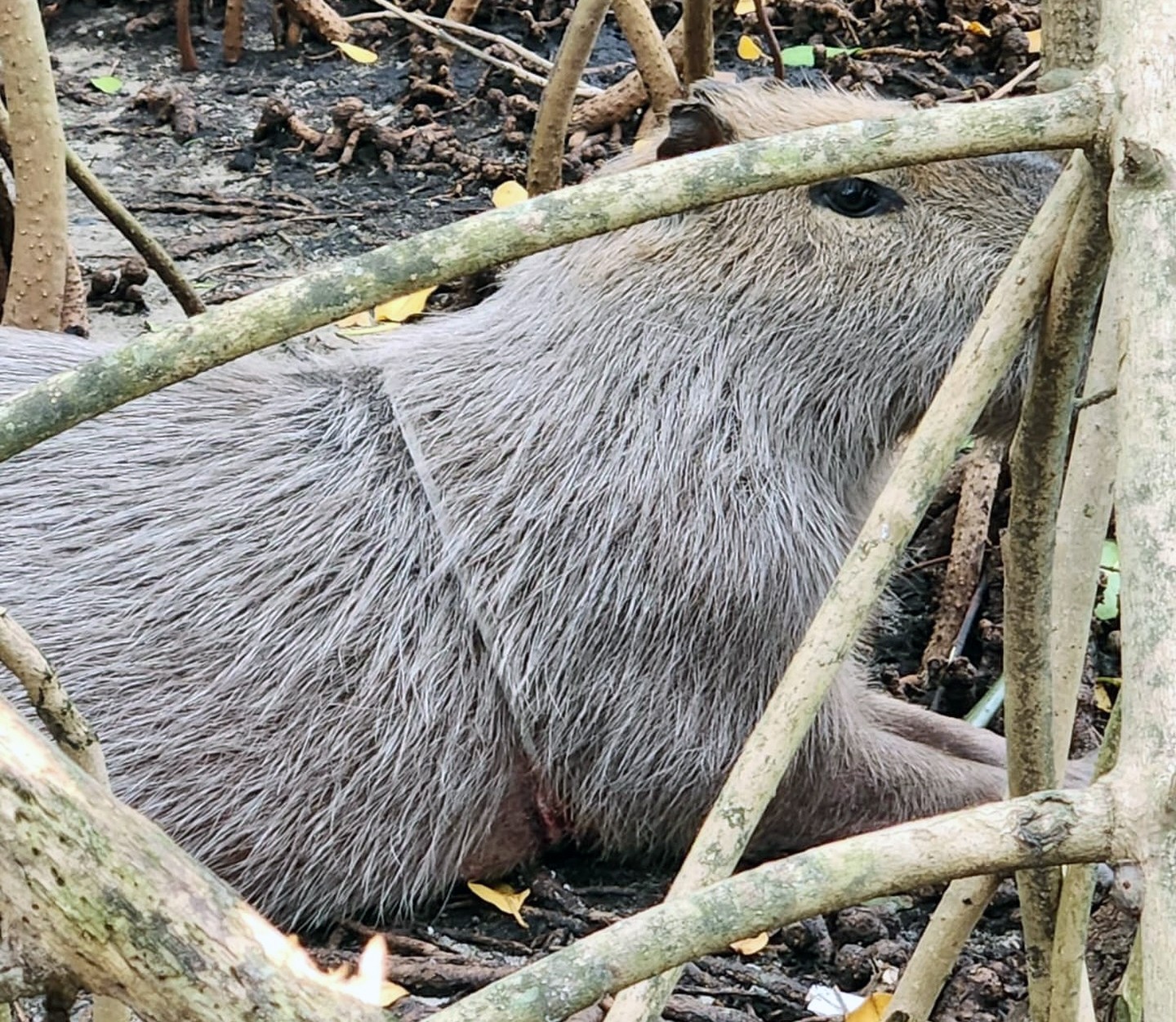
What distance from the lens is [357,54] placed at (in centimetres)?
581

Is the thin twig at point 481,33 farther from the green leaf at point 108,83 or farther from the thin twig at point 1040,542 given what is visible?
the thin twig at point 1040,542

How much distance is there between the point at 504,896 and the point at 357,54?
11.4 feet

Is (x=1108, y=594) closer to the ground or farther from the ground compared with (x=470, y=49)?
closer to the ground

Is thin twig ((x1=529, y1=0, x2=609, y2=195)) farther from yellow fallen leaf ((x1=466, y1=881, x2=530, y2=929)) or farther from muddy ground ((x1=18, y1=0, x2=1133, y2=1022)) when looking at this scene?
yellow fallen leaf ((x1=466, y1=881, x2=530, y2=929))

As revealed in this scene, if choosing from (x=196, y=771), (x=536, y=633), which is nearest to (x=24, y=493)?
(x=196, y=771)

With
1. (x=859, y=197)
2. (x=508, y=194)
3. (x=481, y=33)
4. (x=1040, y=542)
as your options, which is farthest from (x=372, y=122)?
(x=1040, y=542)

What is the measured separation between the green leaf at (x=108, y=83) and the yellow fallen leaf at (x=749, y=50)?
196 centimetres

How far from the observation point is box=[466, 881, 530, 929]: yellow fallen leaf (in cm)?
305

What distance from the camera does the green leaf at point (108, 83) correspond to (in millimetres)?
5734

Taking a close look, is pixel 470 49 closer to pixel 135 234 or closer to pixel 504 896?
pixel 135 234

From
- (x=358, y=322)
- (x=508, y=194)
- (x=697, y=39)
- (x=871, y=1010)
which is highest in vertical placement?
(x=697, y=39)

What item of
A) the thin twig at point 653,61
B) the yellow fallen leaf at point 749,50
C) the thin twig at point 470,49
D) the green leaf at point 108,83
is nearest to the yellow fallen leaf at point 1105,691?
the thin twig at point 653,61

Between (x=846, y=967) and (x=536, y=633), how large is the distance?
2.45ft

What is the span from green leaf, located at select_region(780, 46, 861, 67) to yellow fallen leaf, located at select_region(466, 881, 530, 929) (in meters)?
3.13
